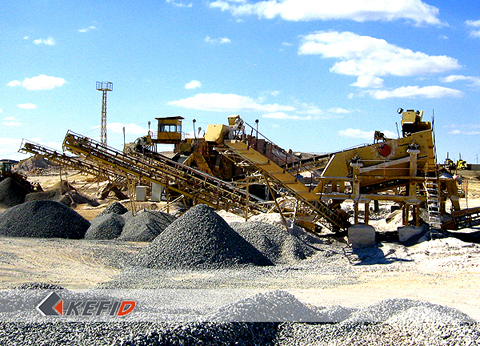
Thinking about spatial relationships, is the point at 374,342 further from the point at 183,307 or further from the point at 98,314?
the point at 98,314

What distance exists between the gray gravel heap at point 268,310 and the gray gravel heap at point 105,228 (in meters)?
10.2

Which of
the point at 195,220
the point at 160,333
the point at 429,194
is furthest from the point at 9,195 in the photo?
the point at 160,333

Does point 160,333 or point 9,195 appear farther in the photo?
point 9,195

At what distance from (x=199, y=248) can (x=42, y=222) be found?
6.68 metres

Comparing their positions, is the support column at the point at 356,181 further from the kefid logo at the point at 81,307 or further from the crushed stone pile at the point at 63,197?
the crushed stone pile at the point at 63,197

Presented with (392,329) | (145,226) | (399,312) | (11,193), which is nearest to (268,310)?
(392,329)

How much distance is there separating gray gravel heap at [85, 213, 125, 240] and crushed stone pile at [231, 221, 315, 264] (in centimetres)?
450

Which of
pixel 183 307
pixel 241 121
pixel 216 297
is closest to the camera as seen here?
pixel 183 307

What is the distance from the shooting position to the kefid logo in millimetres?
6316

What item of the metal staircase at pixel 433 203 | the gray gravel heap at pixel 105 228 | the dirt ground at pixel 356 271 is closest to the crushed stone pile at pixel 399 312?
the dirt ground at pixel 356 271

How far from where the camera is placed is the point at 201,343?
558cm

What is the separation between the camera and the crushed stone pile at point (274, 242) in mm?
12703

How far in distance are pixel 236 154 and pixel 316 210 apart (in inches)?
134

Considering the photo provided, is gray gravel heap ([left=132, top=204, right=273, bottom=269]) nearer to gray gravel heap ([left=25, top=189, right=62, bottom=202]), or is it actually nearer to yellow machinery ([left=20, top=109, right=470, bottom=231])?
yellow machinery ([left=20, top=109, right=470, bottom=231])
